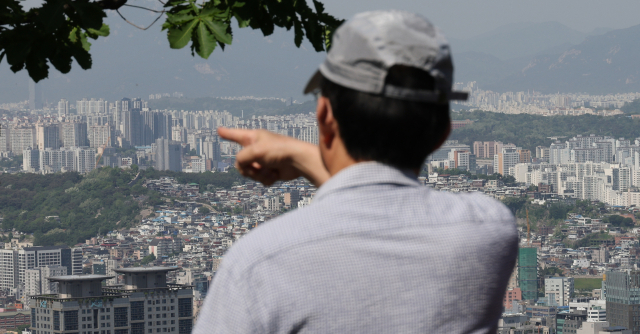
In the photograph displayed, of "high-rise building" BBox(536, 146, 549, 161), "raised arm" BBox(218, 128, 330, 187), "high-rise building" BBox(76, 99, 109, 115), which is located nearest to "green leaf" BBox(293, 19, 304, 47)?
"raised arm" BBox(218, 128, 330, 187)

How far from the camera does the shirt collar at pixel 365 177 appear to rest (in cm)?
57

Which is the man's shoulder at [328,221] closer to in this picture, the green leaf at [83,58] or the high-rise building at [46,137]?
the green leaf at [83,58]

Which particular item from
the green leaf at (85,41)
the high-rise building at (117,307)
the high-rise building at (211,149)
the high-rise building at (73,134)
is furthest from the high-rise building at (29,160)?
the green leaf at (85,41)

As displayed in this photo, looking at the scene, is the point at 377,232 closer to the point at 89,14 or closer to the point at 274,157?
the point at 274,157

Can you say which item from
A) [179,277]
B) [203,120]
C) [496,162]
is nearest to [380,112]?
[179,277]

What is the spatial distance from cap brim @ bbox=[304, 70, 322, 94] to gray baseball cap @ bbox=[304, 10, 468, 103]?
2 centimetres

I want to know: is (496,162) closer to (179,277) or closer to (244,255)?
(179,277)

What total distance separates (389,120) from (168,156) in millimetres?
54652

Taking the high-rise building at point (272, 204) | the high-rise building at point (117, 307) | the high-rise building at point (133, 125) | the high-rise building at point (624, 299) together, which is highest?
the high-rise building at point (133, 125)

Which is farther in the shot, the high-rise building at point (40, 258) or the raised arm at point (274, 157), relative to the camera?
the high-rise building at point (40, 258)

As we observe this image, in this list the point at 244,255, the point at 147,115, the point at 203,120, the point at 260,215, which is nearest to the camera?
the point at 244,255

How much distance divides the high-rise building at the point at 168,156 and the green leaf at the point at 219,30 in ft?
173

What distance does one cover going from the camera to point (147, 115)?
65.4 metres

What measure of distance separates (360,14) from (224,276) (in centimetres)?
19
